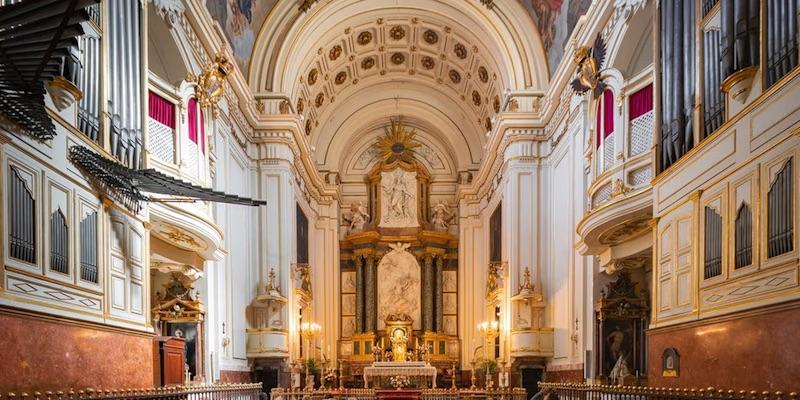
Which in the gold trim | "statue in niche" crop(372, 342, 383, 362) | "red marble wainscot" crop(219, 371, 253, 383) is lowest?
"statue in niche" crop(372, 342, 383, 362)

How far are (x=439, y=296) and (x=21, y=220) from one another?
953 inches

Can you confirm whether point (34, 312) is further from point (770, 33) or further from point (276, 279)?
point (276, 279)

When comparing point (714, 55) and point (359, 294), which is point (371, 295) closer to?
point (359, 294)

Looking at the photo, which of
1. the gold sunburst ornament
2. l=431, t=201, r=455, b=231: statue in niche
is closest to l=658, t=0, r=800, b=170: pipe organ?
l=431, t=201, r=455, b=231: statue in niche

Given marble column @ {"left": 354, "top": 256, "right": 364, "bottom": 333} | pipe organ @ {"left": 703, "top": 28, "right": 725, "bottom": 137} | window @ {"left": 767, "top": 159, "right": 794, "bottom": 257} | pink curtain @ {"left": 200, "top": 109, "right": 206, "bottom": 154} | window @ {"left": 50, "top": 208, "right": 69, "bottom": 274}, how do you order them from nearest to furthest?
1. window @ {"left": 767, "top": 159, "right": 794, "bottom": 257}
2. window @ {"left": 50, "top": 208, "right": 69, "bottom": 274}
3. pipe organ @ {"left": 703, "top": 28, "right": 725, "bottom": 137}
4. pink curtain @ {"left": 200, "top": 109, "right": 206, "bottom": 154}
5. marble column @ {"left": 354, "top": 256, "right": 364, "bottom": 333}

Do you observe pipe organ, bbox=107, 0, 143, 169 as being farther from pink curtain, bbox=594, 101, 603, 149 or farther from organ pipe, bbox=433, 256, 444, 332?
organ pipe, bbox=433, 256, 444, 332

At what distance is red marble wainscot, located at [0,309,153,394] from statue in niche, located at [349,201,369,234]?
68.9ft

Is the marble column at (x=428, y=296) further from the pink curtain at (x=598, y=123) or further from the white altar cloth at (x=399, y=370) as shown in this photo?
the pink curtain at (x=598, y=123)

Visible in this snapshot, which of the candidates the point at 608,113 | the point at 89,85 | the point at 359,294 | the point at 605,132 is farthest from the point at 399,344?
the point at 89,85

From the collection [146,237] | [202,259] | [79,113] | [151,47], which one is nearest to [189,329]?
[202,259]

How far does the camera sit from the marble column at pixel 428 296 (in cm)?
3038

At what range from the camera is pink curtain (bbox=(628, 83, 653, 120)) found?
12734 millimetres

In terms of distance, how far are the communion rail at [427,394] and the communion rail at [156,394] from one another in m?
2.12

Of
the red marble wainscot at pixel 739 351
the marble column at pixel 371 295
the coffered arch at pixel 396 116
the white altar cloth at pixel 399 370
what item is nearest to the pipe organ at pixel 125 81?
the red marble wainscot at pixel 739 351
